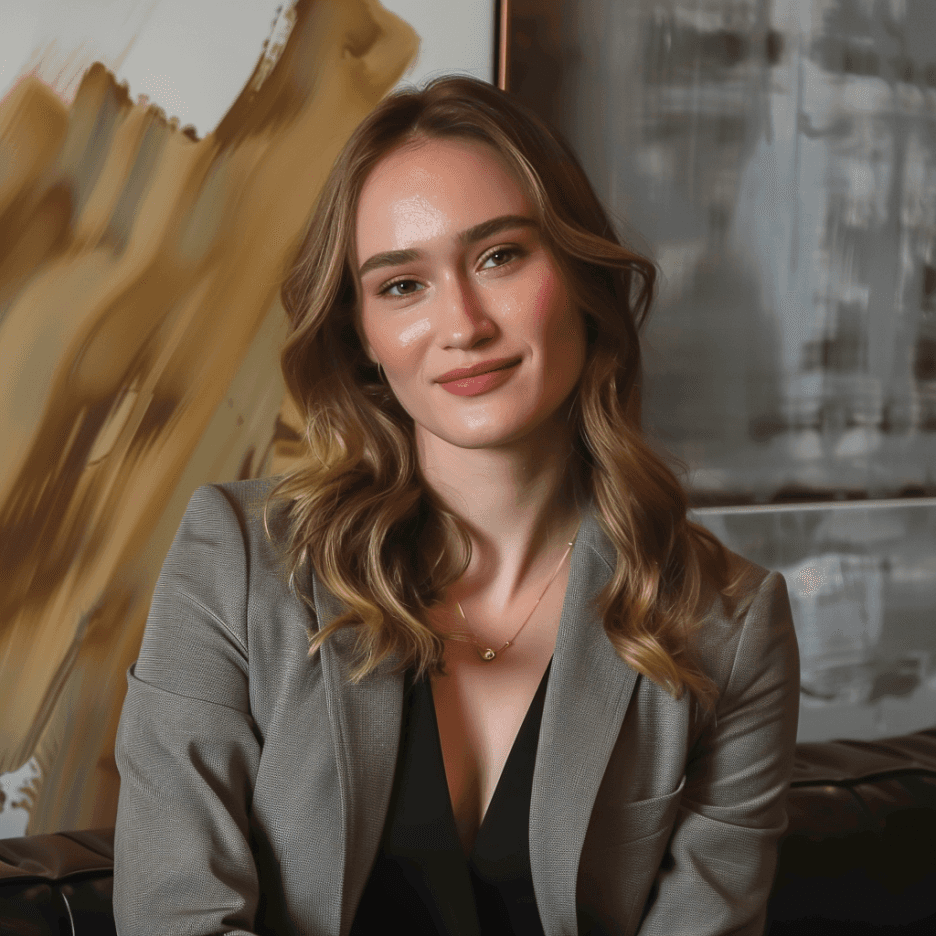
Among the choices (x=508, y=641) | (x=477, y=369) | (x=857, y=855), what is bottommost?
(x=857, y=855)

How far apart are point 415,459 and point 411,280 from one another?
0.27 m

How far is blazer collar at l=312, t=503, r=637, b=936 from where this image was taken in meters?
1.16

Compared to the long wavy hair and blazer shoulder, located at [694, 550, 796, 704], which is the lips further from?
blazer shoulder, located at [694, 550, 796, 704]

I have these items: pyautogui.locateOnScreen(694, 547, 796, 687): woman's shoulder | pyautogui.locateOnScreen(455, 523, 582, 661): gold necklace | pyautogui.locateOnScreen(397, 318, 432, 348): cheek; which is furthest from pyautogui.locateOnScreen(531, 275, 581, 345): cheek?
pyautogui.locateOnScreen(694, 547, 796, 687): woman's shoulder

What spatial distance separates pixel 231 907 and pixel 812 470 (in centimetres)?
151

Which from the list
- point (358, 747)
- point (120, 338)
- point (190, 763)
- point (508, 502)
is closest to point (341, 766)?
point (358, 747)

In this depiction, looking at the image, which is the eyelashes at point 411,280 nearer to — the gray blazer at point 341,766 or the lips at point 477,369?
the lips at point 477,369

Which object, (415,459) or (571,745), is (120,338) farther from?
(571,745)

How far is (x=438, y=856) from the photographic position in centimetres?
120

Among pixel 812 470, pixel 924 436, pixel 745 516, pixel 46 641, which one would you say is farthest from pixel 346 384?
pixel 924 436

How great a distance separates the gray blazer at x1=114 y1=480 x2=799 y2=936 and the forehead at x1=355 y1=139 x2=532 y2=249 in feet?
1.26

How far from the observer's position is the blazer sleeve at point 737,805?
1282mm

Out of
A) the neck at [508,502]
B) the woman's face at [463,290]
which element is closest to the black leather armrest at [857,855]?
the neck at [508,502]

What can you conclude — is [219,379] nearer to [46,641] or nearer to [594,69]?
[46,641]
